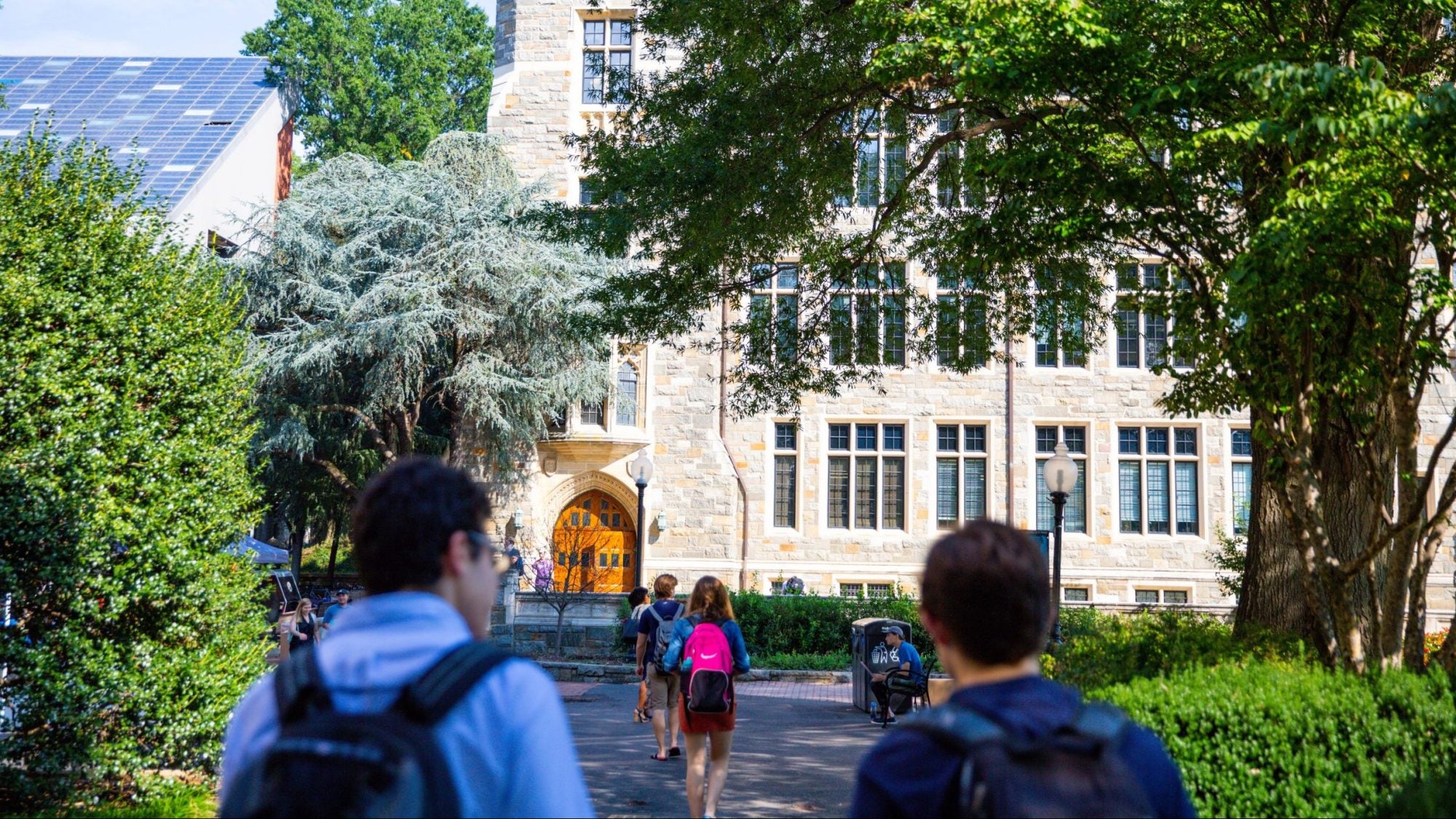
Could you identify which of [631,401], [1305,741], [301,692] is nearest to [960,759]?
[301,692]

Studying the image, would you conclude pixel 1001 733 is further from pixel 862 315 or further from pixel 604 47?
pixel 604 47

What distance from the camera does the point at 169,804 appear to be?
7043 millimetres

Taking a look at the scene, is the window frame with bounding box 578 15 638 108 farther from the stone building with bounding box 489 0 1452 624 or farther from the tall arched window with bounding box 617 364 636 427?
the tall arched window with bounding box 617 364 636 427

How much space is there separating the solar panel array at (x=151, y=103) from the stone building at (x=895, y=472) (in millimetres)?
7282

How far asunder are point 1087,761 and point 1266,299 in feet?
18.9

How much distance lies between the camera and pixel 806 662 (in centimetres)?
1902

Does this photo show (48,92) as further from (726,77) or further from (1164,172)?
(1164,172)

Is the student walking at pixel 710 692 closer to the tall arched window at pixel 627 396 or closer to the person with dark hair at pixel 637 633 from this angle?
the person with dark hair at pixel 637 633

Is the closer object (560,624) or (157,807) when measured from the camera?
(157,807)

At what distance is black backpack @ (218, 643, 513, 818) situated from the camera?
5.42 feet

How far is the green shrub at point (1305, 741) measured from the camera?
5137 mm

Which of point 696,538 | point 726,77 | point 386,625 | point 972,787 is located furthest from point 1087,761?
point 696,538

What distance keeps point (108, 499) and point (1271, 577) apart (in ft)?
30.7

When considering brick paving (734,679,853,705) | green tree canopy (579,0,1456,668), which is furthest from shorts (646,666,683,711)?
brick paving (734,679,853,705)
